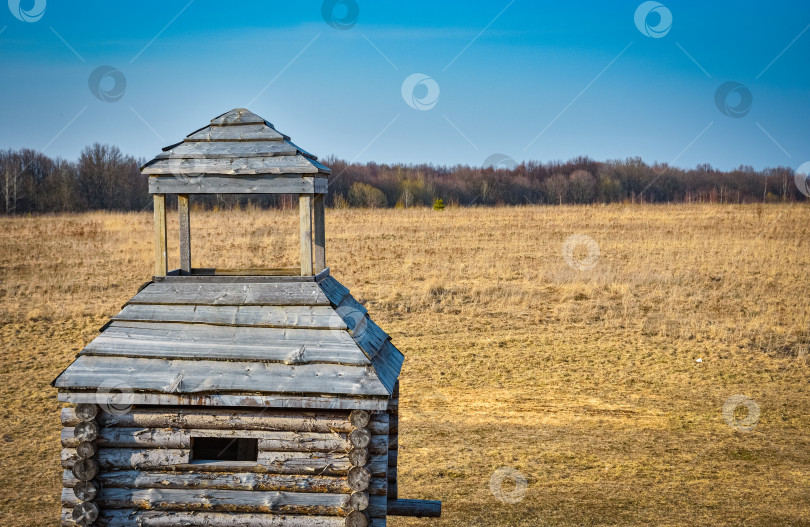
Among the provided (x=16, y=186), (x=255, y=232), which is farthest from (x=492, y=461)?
(x=16, y=186)

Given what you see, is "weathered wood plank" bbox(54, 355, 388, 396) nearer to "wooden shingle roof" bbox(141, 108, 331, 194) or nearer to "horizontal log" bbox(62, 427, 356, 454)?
"horizontal log" bbox(62, 427, 356, 454)

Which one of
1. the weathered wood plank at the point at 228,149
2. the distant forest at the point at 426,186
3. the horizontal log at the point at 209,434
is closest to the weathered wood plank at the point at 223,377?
the horizontal log at the point at 209,434

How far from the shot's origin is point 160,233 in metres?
6.01

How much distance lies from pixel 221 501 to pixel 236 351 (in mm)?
1159

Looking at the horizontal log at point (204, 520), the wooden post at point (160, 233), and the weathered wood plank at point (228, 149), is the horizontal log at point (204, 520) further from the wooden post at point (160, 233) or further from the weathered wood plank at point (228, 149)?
the weathered wood plank at point (228, 149)

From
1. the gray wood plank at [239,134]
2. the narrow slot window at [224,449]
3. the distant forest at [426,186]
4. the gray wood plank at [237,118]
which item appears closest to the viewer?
the gray wood plank at [239,134]

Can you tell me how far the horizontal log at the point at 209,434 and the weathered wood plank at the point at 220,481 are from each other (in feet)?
0.71

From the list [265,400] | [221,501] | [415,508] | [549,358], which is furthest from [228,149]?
[549,358]

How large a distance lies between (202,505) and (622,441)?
21.8 ft

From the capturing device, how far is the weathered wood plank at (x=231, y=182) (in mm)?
5828

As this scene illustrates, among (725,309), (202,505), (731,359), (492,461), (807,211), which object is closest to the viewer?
(202,505)

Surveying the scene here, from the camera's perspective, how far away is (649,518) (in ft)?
26.0

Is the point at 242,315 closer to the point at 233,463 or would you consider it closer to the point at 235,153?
the point at 233,463

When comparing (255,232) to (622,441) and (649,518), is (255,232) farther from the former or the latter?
(649,518)
